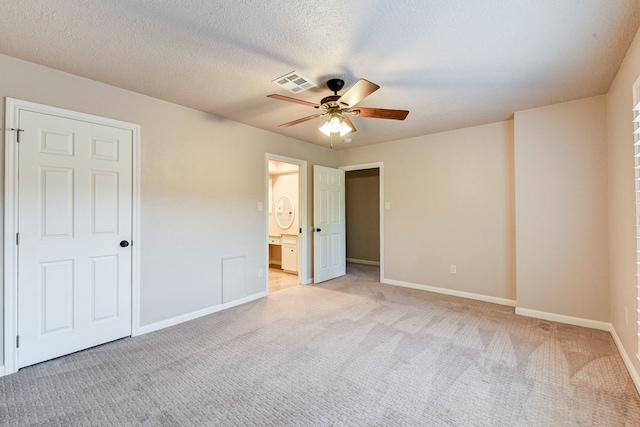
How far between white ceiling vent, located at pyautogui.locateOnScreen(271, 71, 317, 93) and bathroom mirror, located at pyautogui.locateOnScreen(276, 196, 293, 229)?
3.39 metres

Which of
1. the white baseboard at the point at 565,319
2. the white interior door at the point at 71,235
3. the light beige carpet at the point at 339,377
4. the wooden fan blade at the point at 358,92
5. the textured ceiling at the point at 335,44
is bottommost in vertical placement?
the light beige carpet at the point at 339,377

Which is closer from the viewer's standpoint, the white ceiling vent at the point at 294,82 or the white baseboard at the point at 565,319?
the white ceiling vent at the point at 294,82

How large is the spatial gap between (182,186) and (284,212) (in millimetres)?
2870

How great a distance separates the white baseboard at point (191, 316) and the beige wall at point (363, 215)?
11.7ft

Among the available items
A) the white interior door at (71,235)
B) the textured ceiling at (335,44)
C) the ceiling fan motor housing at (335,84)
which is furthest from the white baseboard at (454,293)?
the white interior door at (71,235)

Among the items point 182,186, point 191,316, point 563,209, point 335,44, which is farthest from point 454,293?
point 182,186

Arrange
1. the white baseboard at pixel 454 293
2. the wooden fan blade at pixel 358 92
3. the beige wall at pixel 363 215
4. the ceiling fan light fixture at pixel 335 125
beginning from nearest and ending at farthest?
the wooden fan blade at pixel 358 92, the ceiling fan light fixture at pixel 335 125, the white baseboard at pixel 454 293, the beige wall at pixel 363 215

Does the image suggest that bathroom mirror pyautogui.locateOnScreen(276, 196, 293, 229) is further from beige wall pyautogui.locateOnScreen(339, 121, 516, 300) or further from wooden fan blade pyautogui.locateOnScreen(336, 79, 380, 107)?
wooden fan blade pyautogui.locateOnScreen(336, 79, 380, 107)

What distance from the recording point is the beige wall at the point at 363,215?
23.1 feet

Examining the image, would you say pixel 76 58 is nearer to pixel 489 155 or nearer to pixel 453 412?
pixel 453 412

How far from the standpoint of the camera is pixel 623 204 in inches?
95.6

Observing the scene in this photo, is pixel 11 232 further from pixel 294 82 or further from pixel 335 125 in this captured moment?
pixel 335 125

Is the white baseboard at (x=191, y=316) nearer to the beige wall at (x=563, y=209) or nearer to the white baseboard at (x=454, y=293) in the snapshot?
the white baseboard at (x=454, y=293)

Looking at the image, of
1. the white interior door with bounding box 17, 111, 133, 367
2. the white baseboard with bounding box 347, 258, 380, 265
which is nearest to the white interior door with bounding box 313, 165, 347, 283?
the white baseboard with bounding box 347, 258, 380, 265
